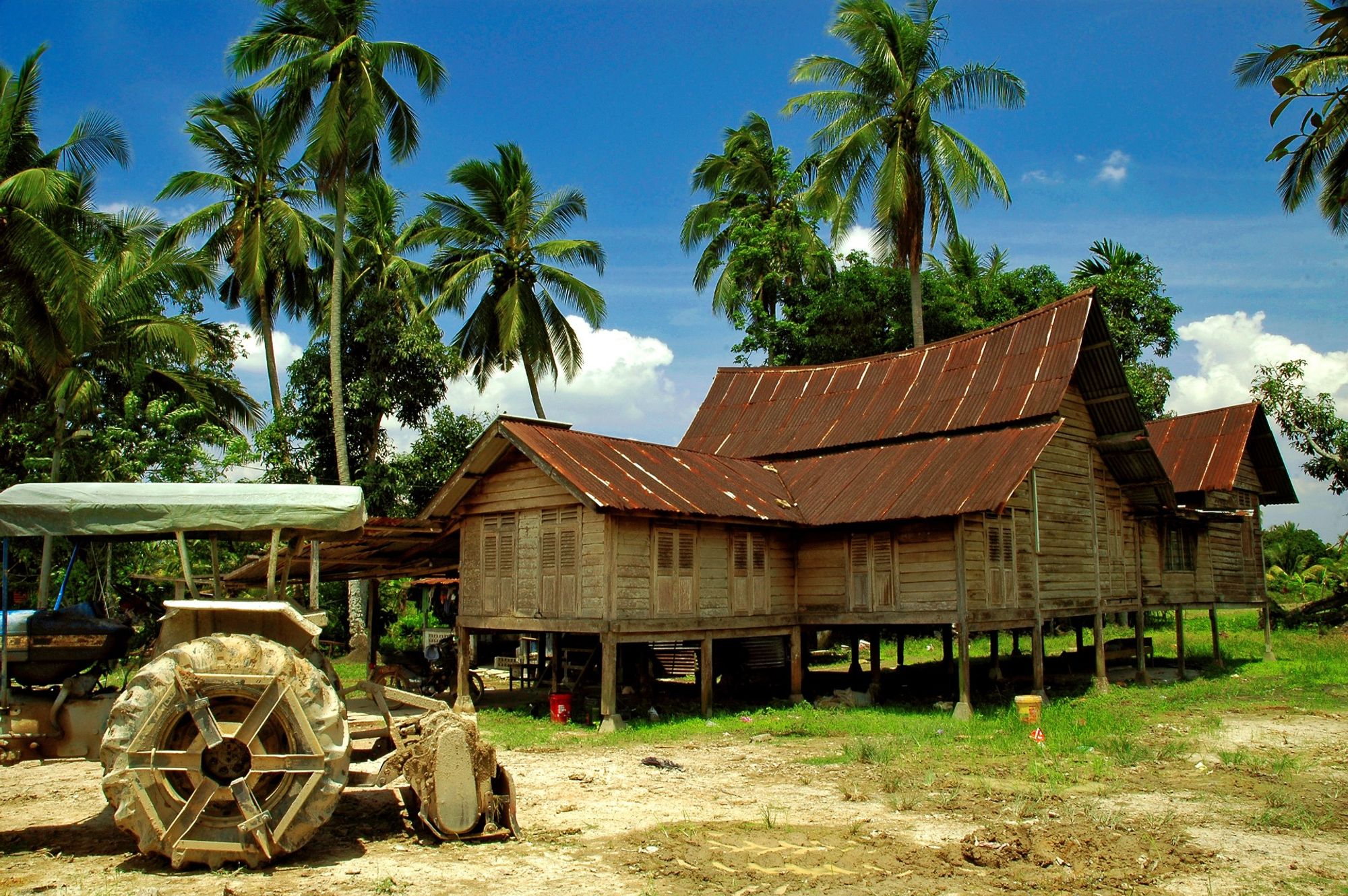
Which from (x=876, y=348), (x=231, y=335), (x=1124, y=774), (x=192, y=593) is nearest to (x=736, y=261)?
(x=876, y=348)

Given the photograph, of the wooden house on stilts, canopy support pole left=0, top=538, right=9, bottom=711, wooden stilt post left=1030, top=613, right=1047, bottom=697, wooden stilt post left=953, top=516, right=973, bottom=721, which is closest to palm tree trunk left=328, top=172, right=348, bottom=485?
the wooden house on stilts

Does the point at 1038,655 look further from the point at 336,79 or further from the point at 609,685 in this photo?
the point at 336,79

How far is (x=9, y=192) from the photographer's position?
19.6m

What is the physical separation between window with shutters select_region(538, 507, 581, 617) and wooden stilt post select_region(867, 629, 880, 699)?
6.64 metres

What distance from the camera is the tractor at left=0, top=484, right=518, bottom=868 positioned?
7.44 metres

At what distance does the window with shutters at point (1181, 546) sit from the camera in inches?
1001

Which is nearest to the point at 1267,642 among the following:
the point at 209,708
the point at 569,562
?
the point at 569,562

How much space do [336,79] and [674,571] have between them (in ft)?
57.8

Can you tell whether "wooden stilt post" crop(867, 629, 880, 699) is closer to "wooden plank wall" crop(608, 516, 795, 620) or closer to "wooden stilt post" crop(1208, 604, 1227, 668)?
"wooden plank wall" crop(608, 516, 795, 620)

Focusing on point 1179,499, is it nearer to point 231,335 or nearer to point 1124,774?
point 1124,774

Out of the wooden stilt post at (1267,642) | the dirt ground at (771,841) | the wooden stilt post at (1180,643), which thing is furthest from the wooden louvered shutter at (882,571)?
the wooden stilt post at (1267,642)

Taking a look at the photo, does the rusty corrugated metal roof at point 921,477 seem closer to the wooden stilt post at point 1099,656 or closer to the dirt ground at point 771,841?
the wooden stilt post at point 1099,656

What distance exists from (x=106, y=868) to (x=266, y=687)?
1750mm

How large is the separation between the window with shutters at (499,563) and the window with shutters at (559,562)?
87cm
